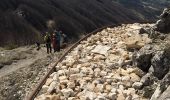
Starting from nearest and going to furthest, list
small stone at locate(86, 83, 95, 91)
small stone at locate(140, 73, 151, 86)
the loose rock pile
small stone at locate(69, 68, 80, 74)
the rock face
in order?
the loose rock pile < small stone at locate(86, 83, 95, 91) < small stone at locate(140, 73, 151, 86) < small stone at locate(69, 68, 80, 74) < the rock face

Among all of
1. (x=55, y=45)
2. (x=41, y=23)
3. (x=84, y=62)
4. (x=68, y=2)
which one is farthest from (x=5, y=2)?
(x=84, y=62)

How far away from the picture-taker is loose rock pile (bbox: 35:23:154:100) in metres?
11.9

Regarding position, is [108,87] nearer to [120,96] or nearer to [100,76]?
[120,96]

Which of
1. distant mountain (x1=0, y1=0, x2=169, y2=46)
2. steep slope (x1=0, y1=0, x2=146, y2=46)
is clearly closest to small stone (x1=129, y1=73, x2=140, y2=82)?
distant mountain (x1=0, y1=0, x2=169, y2=46)

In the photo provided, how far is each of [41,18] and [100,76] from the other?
6629cm

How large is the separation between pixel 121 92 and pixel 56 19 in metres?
70.3

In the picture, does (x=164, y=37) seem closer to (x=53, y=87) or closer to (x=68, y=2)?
(x=53, y=87)

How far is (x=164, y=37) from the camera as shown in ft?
49.9

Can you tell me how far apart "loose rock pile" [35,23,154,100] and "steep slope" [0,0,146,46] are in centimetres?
4403

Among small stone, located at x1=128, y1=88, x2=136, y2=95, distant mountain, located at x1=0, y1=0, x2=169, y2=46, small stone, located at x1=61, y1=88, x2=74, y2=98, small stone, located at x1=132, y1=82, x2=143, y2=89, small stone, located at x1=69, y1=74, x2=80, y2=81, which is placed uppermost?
distant mountain, located at x1=0, y1=0, x2=169, y2=46

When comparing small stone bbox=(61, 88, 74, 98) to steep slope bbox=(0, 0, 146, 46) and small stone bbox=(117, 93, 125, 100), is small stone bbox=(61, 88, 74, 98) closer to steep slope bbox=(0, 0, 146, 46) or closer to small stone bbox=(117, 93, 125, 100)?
small stone bbox=(117, 93, 125, 100)

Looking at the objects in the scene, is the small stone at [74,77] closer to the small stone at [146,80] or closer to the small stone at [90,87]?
the small stone at [90,87]

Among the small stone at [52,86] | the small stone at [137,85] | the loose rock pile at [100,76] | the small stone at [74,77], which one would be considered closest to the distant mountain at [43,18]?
the loose rock pile at [100,76]

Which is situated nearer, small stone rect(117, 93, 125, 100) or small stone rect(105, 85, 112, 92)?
small stone rect(117, 93, 125, 100)
